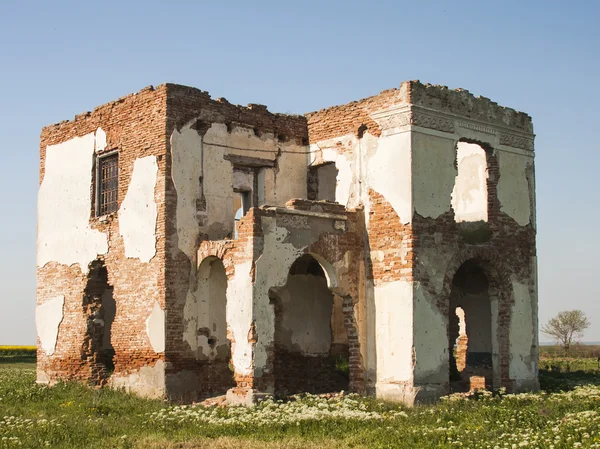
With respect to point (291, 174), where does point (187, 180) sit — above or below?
below

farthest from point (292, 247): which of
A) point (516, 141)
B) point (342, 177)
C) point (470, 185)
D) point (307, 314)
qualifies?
point (516, 141)

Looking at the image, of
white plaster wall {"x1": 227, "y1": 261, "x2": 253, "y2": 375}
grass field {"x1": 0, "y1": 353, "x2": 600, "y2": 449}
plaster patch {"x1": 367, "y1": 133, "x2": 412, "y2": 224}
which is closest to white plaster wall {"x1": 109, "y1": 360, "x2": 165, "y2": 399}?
grass field {"x1": 0, "y1": 353, "x2": 600, "y2": 449}

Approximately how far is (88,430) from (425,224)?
289 inches

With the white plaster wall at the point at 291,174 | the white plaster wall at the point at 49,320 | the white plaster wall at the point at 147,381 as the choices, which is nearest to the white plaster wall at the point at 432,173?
the white plaster wall at the point at 291,174

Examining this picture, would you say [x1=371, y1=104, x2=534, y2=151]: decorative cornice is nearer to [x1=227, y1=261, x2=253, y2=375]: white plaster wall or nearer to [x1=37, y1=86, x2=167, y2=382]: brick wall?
[x1=227, y1=261, x2=253, y2=375]: white plaster wall

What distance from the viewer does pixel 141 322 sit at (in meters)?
16.9

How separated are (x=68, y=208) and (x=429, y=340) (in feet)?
28.2

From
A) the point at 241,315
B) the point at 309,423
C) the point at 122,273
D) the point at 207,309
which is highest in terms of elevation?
the point at 122,273

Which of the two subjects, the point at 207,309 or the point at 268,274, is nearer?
the point at 268,274

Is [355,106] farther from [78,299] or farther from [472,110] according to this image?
[78,299]

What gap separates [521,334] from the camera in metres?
18.1

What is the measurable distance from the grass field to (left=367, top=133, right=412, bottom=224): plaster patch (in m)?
3.71

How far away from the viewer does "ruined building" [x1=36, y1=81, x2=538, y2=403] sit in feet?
53.1

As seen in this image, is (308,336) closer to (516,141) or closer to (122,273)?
(122,273)
